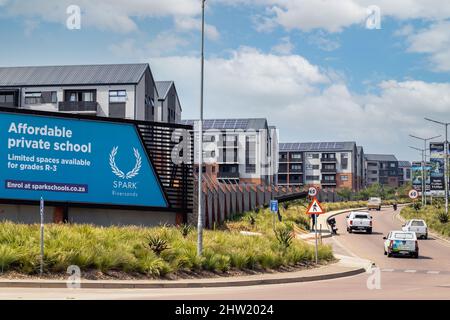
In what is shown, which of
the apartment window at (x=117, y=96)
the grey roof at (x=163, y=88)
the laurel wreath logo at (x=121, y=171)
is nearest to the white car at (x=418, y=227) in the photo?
the laurel wreath logo at (x=121, y=171)

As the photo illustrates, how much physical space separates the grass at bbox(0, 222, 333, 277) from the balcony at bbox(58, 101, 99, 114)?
134 feet

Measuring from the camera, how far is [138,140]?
36906mm

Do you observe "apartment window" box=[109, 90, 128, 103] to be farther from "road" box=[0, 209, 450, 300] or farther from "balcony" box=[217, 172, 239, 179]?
"balcony" box=[217, 172, 239, 179]

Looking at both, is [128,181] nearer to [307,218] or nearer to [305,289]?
[305,289]

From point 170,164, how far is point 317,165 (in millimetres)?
129610

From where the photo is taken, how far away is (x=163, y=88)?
87.3 meters

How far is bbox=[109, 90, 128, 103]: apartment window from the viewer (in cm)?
7025

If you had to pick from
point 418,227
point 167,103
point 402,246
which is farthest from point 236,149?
point 402,246

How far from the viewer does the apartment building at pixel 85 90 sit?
69.8 m

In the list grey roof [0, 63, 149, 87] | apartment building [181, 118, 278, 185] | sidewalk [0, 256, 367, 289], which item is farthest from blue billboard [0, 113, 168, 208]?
apartment building [181, 118, 278, 185]

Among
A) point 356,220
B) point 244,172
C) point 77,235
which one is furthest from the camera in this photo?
point 244,172

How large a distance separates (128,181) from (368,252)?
13.6 meters

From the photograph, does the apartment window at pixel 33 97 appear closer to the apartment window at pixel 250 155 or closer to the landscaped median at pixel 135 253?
the landscaped median at pixel 135 253

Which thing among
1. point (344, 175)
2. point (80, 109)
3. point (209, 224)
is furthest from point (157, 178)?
point (344, 175)
